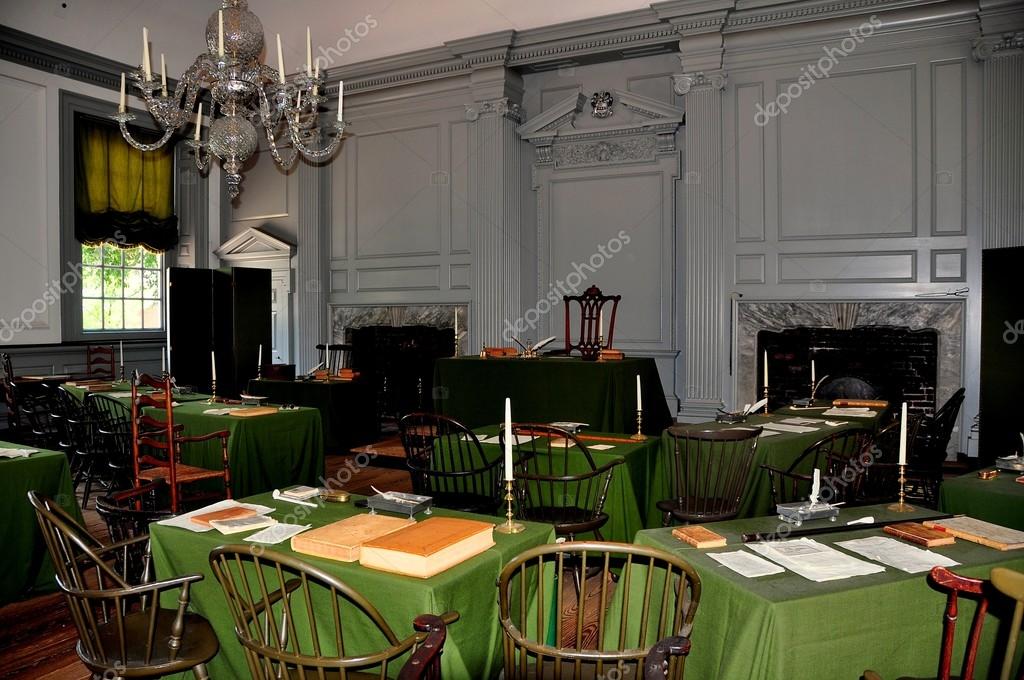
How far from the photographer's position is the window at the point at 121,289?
9.98 metres

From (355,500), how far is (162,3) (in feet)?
32.3

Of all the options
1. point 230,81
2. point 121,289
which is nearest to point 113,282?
point 121,289

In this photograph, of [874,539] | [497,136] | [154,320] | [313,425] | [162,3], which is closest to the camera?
[874,539]

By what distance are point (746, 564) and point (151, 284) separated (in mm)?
10846

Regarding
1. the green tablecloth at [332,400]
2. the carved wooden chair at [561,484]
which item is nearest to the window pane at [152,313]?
the green tablecloth at [332,400]

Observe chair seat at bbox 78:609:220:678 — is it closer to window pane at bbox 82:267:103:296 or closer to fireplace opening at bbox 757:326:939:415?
fireplace opening at bbox 757:326:939:415

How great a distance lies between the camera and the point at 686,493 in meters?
3.69

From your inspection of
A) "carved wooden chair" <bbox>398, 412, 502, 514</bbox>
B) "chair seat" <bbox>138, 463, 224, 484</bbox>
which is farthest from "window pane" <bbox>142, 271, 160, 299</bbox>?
"carved wooden chair" <bbox>398, 412, 502, 514</bbox>

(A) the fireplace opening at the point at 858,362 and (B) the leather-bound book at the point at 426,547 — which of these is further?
(A) the fireplace opening at the point at 858,362

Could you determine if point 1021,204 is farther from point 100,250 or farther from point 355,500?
point 100,250

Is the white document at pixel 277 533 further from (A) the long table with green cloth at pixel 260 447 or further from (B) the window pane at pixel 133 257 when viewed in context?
(B) the window pane at pixel 133 257

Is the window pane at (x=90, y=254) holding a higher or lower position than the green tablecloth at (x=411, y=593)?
higher

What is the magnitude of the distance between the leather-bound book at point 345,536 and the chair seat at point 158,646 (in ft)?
1.24

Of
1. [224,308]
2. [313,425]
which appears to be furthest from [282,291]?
[313,425]
